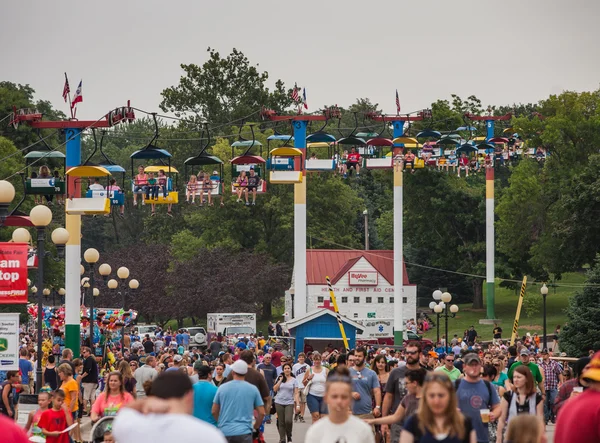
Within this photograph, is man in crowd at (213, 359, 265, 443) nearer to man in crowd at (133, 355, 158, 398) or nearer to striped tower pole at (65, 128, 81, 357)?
man in crowd at (133, 355, 158, 398)

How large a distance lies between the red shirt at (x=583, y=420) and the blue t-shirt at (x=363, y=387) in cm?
848

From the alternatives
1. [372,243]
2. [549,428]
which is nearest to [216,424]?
[549,428]

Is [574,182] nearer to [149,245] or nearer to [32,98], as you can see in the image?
[149,245]

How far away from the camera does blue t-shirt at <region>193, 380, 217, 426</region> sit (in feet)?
51.0

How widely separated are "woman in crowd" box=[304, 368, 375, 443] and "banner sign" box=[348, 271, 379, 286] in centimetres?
7201

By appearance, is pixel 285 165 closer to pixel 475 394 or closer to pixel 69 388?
pixel 69 388

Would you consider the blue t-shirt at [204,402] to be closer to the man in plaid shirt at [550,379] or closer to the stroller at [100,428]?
the stroller at [100,428]

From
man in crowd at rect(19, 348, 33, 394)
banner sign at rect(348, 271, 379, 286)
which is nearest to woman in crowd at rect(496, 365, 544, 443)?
man in crowd at rect(19, 348, 33, 394)

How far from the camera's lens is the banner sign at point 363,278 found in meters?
82.1

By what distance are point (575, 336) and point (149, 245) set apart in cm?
4450

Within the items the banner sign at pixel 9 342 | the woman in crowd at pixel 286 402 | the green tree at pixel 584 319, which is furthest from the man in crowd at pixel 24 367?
the green tree at pixel 584 319

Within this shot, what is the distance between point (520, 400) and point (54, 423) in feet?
19.1

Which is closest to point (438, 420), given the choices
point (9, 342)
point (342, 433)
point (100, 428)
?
point (342, 433)

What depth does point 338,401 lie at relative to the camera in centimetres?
1000
